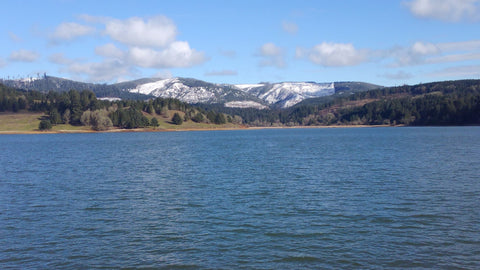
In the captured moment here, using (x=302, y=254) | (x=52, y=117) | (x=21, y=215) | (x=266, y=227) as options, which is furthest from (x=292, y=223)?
(x=52, y=117)

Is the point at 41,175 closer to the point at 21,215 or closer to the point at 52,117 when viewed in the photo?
the point at 21,215

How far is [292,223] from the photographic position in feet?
76.3

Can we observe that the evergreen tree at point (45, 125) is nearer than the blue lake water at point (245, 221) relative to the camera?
No

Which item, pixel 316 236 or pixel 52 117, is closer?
pixel 316 236

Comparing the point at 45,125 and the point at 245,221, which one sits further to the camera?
the point at 45,125

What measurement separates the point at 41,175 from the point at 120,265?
3254 cm

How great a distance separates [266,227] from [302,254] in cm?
443

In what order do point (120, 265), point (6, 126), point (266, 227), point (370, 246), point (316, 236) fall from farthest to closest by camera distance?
point (6, 126) < point (266, 227) < point (316, 236) < point (370, 246) < point (120, 265)

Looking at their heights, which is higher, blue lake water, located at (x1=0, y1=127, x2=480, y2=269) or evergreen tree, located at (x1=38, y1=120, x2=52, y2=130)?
evergreen tree, located at (x1=38, y1=120, x2=52, y2=130)

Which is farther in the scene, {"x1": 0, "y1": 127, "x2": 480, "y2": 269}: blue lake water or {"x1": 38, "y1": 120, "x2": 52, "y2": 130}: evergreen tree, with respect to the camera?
{"x1": 38, "y1": 120, "x2": 52, "y2": 130}: evergreen tree

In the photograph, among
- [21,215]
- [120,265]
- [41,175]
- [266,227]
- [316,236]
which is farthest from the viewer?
[41,175]

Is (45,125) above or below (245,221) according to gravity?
above

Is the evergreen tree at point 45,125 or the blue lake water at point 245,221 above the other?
the evergreen tree at point 45,125

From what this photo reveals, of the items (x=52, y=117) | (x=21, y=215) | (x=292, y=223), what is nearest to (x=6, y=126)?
(x=52, y=117)
